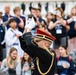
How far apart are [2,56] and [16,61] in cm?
86

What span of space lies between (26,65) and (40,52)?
12.6ft

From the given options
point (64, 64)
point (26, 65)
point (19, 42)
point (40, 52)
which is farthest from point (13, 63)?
point (40, 52)

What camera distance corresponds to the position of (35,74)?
20.2 ft

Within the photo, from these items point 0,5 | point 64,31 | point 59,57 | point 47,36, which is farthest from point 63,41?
point 0,5

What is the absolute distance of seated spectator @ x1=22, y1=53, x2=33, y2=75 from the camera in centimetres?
963

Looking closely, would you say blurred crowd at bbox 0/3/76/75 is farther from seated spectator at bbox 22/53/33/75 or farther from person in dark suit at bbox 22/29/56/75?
person in dark suit at bbox 22/29/56/75

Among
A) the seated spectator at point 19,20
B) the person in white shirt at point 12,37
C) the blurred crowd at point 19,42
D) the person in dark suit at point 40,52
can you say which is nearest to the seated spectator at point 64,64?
the blurred crowd at point 19,42

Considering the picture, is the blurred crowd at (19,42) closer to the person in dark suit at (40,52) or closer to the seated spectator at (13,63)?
the seated spectator at (13,63)

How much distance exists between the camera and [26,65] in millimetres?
9711

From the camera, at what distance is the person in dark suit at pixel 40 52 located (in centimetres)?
584

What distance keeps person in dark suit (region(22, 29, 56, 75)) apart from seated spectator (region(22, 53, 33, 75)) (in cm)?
348

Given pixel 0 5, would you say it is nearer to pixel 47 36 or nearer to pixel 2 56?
pixel 2 56

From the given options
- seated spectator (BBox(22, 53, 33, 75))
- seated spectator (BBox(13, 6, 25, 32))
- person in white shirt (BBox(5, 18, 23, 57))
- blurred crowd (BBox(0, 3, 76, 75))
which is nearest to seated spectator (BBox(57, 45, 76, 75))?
blurred crowd (BBox(0, 3, 76, 75))

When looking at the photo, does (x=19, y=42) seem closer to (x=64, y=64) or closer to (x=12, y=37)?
(x=12, y=37)
